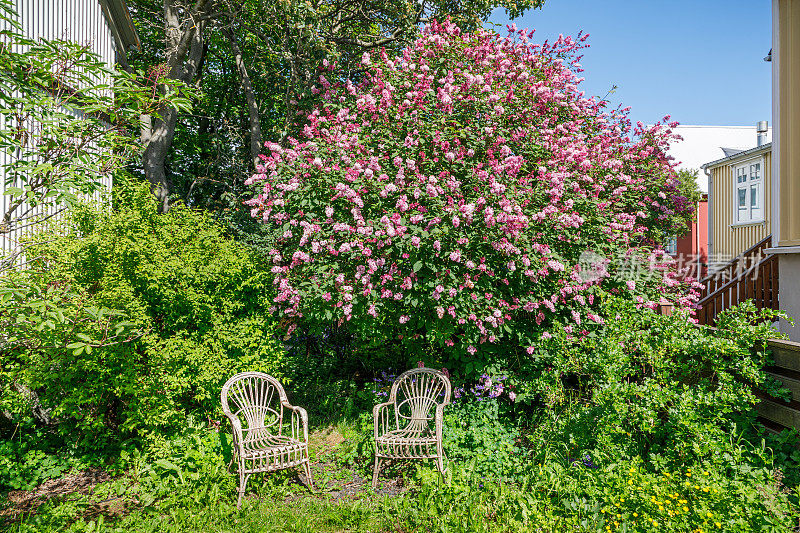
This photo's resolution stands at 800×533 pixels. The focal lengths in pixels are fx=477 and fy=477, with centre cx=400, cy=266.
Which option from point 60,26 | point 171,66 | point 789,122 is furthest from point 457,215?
point 171,66

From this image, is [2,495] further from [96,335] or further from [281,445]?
[281,445]

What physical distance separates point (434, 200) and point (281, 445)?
272cm

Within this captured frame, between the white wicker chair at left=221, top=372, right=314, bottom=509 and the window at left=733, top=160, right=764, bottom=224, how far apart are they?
13.7m

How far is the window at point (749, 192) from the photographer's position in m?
12.9

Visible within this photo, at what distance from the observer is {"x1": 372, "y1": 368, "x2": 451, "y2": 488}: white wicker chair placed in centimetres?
439

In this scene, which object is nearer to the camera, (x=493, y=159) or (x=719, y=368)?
(x=719, y=368)

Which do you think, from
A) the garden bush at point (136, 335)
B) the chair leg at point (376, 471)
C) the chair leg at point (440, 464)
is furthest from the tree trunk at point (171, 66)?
the chair leg at point (440, 464)

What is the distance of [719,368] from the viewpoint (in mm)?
3908

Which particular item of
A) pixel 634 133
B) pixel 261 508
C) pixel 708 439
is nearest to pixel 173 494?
pixel 261 508

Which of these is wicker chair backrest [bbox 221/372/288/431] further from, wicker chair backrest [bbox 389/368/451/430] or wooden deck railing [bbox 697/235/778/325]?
wooden deck railing [bbox 697/235/778/325]

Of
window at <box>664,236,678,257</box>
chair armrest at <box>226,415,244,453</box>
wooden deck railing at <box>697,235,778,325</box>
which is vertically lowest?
chair armrest at <box>226,415,244,453</box>

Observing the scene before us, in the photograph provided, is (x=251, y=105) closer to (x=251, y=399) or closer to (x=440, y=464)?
(x=251, y=399)

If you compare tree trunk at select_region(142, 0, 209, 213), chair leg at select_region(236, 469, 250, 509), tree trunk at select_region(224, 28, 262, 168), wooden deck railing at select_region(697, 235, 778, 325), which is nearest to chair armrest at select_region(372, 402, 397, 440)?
chair leg at select_region(236, 469, 250, 509)

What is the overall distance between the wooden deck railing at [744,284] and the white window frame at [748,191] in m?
7.78
